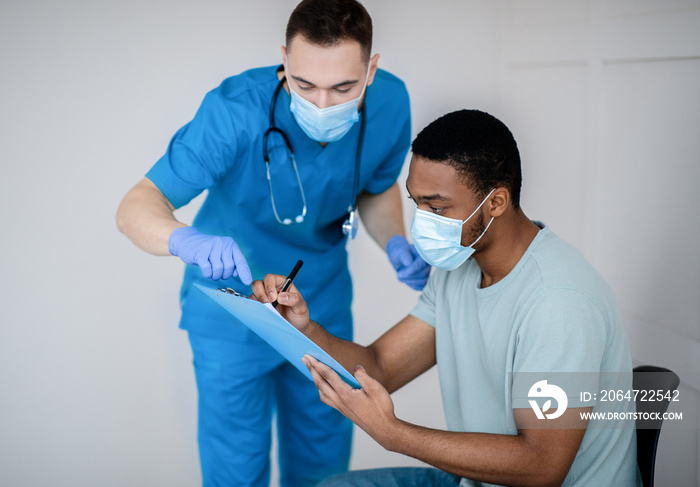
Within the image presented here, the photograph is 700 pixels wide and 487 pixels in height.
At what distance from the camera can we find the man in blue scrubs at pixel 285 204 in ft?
4.59

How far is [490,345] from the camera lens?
1.27 meters

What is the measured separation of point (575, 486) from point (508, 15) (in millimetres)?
1648

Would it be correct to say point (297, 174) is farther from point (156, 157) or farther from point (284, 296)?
point (156, 157)

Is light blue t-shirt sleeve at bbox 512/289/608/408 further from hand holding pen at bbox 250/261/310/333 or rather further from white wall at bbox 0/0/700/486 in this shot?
white wall at bbox 0/0/700/486

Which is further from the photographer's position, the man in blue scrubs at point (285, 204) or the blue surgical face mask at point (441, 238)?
the man in blue scrubs at point (285, 204)

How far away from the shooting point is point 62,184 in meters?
1.93

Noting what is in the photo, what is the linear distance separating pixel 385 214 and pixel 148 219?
2.43 ft

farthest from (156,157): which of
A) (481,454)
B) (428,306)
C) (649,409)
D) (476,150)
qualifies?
(649,409)

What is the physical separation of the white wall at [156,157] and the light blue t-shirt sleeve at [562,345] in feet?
1.93

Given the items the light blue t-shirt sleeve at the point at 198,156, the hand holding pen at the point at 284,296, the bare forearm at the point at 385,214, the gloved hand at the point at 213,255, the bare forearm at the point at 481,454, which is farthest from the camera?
the bare forearm at the point at 385,214

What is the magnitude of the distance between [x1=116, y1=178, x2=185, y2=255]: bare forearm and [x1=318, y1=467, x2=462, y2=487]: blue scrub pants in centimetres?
60

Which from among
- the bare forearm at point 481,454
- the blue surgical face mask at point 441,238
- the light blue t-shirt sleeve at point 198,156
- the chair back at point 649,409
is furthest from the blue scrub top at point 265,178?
the chair back at point 649,409

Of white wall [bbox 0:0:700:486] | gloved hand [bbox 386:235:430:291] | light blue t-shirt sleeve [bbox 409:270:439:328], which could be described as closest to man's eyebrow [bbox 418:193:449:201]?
light blue t-shirt sleeve [bbox 409:270:439:328]

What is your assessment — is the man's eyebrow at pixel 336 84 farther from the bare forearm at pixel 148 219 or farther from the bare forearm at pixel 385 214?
the bare forearm at pixel 385 214
